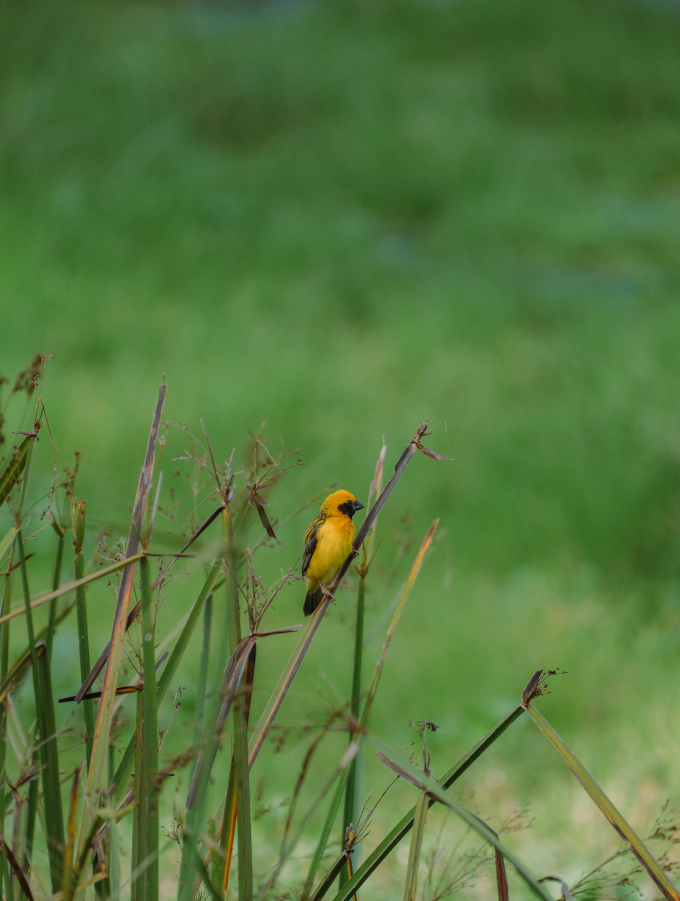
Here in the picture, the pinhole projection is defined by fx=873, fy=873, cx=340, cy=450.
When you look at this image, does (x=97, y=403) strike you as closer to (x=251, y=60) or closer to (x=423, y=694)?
(x=423, y=694)

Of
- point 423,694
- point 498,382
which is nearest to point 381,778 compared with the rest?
point 423,694

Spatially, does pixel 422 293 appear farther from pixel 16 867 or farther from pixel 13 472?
pixel 16 867

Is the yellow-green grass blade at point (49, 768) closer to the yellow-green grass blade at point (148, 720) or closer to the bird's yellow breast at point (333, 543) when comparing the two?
the yellow-green grass blade at point (148, 720)

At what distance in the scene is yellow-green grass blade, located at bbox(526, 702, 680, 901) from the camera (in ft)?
2.26

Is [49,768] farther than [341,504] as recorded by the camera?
No

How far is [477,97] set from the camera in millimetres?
12281

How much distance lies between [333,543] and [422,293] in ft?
23.7

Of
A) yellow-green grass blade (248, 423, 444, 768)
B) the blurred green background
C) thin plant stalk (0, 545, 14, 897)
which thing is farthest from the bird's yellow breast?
thin plant stalk (0, 545, 14, 897)

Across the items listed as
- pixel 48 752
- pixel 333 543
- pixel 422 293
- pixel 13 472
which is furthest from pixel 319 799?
pixel 422 293

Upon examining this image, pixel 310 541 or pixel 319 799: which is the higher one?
pixel 310 541

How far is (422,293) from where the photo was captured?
8.28 meters

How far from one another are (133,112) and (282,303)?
4.35 m

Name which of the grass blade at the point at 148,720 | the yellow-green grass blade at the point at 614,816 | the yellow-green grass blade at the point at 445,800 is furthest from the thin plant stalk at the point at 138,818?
the yellow-green grass blade at the point at 614,816

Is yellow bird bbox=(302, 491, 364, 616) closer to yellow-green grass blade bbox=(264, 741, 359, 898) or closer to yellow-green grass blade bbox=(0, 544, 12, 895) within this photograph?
yellow-green grass blade bbox=(0, 544, 12, 895)
